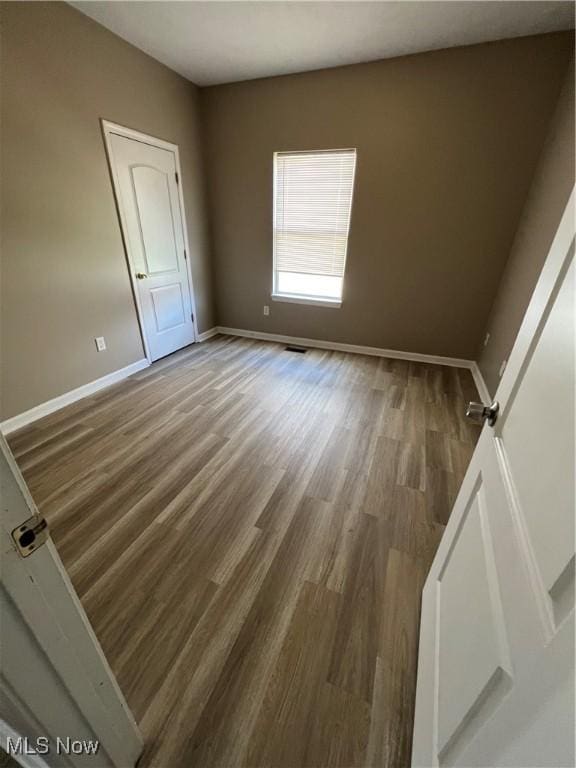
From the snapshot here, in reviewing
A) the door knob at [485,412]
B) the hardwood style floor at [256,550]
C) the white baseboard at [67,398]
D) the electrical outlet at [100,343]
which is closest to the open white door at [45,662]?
the hardwood style floor at [256,550]

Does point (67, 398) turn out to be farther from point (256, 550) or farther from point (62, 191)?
point (256, 550)

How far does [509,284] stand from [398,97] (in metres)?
1.94

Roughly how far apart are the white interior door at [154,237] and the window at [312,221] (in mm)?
1137

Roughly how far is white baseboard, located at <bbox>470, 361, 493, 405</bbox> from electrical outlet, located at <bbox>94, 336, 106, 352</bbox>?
351 centimetres

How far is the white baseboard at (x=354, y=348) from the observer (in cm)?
348

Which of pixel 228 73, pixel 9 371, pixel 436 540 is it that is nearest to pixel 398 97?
pixel 228 73

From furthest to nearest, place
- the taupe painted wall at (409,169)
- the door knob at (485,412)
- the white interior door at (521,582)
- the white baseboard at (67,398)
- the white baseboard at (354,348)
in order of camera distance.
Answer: the white baseboard at (354,348), the taupe painted wall at (409,169), the white baseboard at (67,398), the door knob at (485,412), the white interior door at (521,582)

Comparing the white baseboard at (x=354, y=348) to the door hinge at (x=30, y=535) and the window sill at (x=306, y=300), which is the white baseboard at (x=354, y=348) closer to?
the window sill at (x=306, y=300)

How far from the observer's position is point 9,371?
222cm

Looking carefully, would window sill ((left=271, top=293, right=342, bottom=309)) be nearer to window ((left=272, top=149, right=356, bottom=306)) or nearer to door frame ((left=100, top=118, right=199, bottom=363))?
window ((left=272, top=149, right=356, bottom=306))

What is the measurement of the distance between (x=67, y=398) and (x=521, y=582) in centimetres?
313

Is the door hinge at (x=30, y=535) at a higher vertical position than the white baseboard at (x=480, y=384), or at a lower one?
higher

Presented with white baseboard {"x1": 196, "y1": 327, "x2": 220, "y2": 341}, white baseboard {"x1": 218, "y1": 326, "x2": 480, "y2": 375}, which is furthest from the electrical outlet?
white baseboard {"x1": 218, "y1": 326, "x2": 480, "y2": 375}

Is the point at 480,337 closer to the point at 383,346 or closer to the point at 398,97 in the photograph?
the point at 383,346
